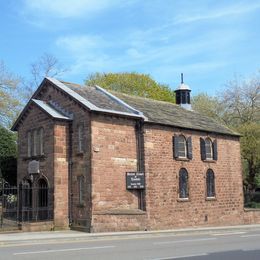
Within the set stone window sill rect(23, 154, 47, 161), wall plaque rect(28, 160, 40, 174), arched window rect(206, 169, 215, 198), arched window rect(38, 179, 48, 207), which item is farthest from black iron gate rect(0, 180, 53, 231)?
arched window rect(206, 169, 215, 198)

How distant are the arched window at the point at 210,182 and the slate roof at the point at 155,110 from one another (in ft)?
9.54

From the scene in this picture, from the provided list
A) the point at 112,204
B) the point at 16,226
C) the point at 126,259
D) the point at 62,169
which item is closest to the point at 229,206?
the point at 112,204

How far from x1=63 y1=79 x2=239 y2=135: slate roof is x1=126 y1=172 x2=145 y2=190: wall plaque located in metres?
3.31

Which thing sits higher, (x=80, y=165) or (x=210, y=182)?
(x=80, y=165)

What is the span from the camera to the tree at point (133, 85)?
171 ft

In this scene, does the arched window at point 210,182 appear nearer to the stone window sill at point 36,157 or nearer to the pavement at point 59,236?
the pavement at point 59,236

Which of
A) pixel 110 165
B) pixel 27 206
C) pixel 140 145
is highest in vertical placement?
pixel 140 145

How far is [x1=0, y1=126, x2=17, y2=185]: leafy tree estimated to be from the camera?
32.2 metres

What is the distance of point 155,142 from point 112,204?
4.75m

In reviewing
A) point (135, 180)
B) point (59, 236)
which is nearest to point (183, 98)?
point (135, 180)

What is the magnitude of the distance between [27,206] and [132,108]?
332 inches

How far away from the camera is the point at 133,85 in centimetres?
5225

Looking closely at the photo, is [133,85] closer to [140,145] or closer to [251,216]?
[251,216]

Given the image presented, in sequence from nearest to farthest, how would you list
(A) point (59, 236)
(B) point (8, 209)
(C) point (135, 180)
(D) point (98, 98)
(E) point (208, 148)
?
1. (A) point (59, 236)
2. (C) point (135, 180)
3. (B) point (8, 209)
4. (D) point (98, 98)
5. (E) point (208, 148)
